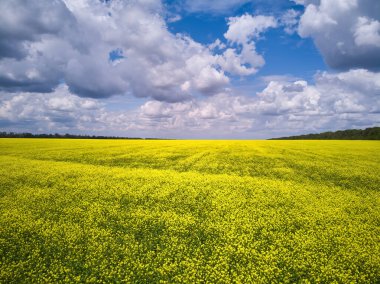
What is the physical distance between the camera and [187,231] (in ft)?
32.3

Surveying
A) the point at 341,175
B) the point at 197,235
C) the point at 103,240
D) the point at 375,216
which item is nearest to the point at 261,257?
the point at 197,235

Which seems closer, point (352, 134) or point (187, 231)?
point (187, 231)

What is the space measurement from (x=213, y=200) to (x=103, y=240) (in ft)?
20.7

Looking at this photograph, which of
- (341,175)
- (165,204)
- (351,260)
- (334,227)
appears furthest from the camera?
(341,175)

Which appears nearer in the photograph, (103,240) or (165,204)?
(103,240)

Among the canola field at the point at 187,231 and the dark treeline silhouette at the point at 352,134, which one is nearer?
the canola field at the point at 187,231

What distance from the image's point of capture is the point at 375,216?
466 inches

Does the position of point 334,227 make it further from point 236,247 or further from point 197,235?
point 197,235

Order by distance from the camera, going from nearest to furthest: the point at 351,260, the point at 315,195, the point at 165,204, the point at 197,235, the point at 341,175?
the point at 351,260, the point at 197,235, the point at 165,204, the point at 315,195, the point at 341,175

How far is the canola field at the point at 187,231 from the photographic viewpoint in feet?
23.9

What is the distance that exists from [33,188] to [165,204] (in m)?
8.91

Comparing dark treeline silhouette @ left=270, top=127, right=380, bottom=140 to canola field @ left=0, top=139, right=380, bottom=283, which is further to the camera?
dark treeline silhouette @ left=270, top=127, right=380, bottom=140

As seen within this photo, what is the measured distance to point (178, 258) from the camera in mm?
7957

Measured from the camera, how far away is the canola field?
7.29m
